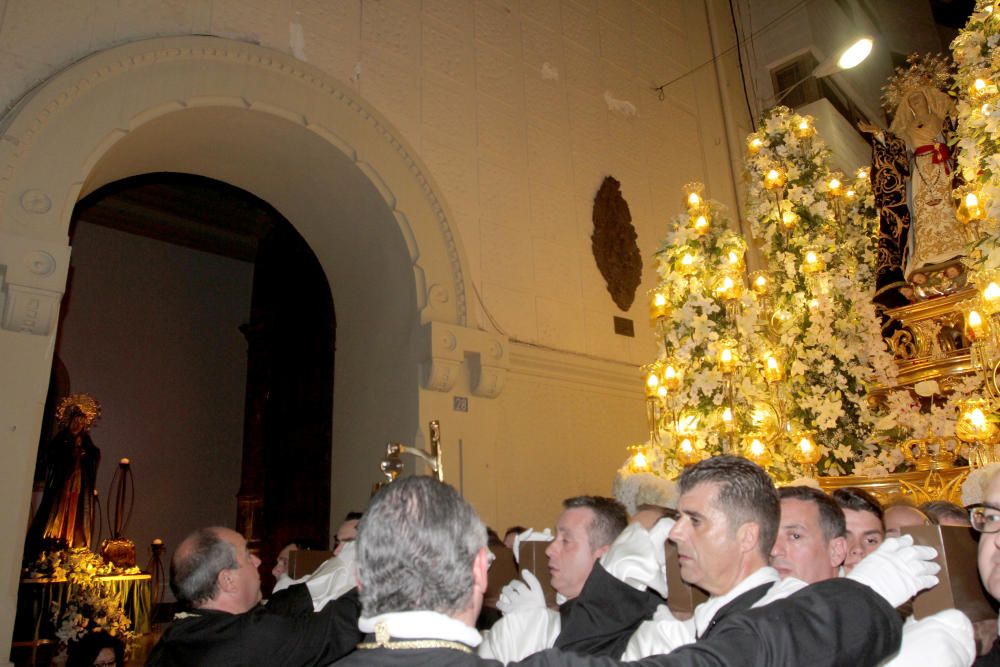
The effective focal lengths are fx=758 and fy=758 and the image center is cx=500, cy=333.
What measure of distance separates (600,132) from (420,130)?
2.65 metres

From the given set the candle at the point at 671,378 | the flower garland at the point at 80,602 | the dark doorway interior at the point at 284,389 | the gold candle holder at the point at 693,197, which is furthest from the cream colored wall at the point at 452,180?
the flower garland at the point at 80,602

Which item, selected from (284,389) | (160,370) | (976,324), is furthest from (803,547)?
(160,370)

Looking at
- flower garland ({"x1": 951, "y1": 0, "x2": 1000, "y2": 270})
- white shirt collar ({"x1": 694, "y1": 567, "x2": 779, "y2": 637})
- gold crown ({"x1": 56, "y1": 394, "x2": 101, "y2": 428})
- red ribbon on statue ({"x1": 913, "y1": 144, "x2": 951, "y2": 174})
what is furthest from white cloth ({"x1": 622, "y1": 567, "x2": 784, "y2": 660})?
gold crown ({"x1": 56, "y1": 394, "x2": 101, "y2": 428})

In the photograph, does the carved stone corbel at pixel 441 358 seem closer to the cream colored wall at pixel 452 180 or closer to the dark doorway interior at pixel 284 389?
the cream colored wall at pixel 452 180

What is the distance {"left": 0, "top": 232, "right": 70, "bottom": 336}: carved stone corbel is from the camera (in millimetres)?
4449

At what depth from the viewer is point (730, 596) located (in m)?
1.92

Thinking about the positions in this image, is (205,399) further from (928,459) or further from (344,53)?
(928,459)

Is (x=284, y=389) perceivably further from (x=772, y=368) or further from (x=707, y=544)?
(x=707, y=544)

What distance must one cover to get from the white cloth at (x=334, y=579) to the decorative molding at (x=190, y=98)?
3.06 meters

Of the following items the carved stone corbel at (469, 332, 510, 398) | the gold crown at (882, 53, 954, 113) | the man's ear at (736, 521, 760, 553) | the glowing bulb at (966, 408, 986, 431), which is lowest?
the man's ear at (736, 521, 760, 553)

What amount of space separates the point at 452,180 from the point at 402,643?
5.99 meters

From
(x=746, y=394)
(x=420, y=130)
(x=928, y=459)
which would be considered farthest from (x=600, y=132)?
(x=928, y=459)

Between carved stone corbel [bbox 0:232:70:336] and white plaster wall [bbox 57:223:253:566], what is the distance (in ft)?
20.1

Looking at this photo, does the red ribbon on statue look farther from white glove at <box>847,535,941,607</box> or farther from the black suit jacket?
the black suit jacket
